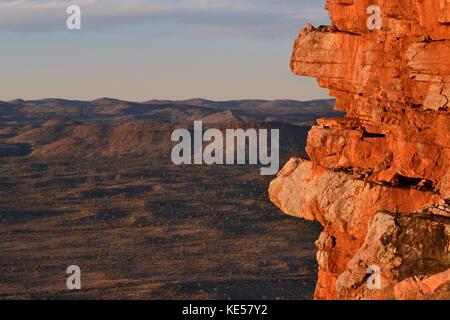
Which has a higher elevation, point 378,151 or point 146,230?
point 378,151

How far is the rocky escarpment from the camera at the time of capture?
73.7 ft

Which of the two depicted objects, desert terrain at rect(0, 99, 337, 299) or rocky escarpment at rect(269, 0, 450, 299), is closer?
rocky escarpment at rect(269, 0, 450, 299)

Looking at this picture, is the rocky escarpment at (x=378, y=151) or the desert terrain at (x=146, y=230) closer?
the rocky escarpment at (x=378, y=151)

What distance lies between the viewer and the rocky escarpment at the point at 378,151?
2245 centimetres

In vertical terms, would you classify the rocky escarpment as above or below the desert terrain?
above

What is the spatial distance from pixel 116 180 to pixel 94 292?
2563 inches

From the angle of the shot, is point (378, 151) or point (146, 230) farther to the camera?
point (146, 230)

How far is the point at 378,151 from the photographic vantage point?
94.6 feet

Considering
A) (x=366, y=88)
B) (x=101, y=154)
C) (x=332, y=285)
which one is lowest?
(x=101, y=154)

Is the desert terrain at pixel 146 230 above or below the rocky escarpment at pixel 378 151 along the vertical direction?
below

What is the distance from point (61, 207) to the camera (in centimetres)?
10638
